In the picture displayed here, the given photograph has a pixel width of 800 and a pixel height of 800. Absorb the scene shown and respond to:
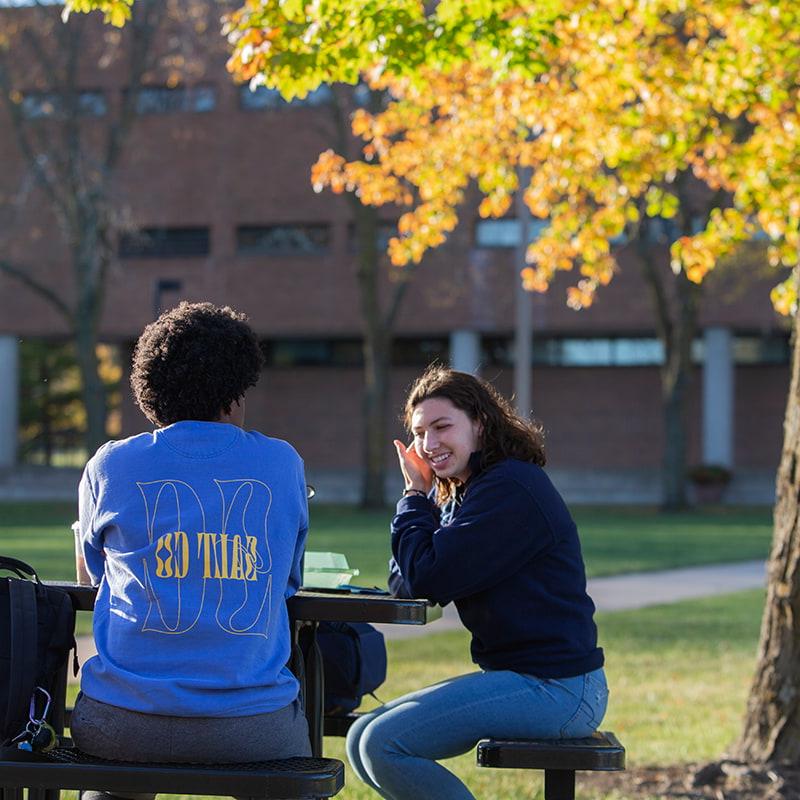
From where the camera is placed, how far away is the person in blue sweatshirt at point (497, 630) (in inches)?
165

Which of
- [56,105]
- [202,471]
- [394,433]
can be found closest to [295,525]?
[202,471]

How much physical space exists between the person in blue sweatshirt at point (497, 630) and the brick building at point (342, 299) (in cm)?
3517

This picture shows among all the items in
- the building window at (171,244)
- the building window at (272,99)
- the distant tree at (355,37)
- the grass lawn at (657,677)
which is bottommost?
the grass lawn at (657,677)

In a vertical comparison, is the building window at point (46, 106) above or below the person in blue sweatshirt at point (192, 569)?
above

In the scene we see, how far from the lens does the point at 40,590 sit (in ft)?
12.6

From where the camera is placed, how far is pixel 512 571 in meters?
4.20

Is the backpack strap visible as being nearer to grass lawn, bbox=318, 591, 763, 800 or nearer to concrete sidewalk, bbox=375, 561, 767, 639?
grass lawn, bbox=318, 591, 763, 800

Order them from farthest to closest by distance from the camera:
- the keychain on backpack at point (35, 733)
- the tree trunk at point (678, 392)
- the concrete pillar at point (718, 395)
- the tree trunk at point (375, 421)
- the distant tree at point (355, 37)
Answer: the concrete pillar at point (718, 395), the tree trunk at point (678, 392), the tree trunk at point (375, 421), the distant tree at point (355, 37), the keychain on backpack at point (35, 733)

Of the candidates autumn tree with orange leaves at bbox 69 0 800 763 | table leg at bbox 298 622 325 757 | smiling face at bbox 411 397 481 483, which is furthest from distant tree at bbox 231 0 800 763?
table leg at bbox 298 622 325 757

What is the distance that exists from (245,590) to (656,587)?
1282 centimetres

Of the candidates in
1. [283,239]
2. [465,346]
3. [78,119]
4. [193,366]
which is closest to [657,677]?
[193,366]

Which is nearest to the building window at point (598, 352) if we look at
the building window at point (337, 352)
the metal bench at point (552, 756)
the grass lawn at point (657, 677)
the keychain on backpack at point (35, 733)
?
the building window at point (337, 352)

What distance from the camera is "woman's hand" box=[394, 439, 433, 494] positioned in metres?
4.44

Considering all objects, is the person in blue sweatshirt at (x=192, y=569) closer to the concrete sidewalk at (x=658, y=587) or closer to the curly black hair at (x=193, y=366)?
the curly black hair at (x=193, y=366)
